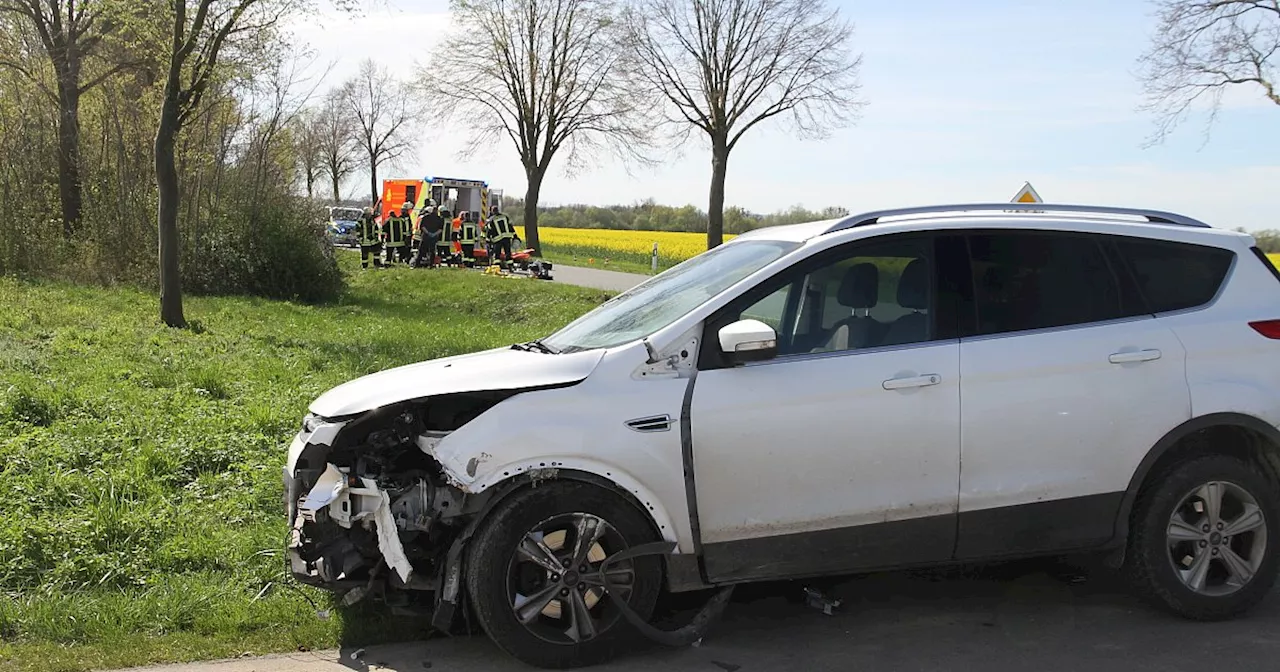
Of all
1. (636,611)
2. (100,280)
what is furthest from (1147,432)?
(100,280)

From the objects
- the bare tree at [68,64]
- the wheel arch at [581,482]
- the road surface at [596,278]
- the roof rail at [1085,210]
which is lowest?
the road surface at [596,278]

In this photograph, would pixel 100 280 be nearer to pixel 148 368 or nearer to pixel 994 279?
pixel 148 368

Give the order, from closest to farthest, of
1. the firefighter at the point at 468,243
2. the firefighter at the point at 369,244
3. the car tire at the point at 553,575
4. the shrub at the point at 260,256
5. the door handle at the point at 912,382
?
the car tire at the point at 553,575
the door handle at the point at 912,382
the shrub at the point at 260,256
the firefighter at the point at 369,244
the firefighter at the point at 468,243

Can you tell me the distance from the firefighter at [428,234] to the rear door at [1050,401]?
961 inches

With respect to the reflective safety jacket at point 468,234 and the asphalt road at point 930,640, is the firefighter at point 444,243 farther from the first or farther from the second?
the asphalt road at point 930,640

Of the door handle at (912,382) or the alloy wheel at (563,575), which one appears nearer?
the alloy wheel at (563,575)

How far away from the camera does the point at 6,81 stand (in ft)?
73.0

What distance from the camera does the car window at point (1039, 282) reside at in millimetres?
4664

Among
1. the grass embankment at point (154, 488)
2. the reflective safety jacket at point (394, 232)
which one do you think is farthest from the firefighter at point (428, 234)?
the grass embankment at point (154, 488)

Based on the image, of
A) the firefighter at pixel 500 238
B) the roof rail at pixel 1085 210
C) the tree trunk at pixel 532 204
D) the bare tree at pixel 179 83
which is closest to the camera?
the roof rail at pixel 1085 210

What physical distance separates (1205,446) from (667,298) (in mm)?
2589

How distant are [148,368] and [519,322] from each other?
9.89 m

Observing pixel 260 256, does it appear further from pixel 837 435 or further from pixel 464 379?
pixel 837 435

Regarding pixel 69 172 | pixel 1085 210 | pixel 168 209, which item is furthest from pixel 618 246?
pixel 1085 210
